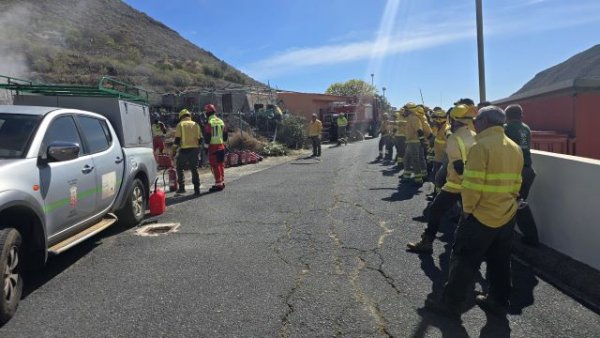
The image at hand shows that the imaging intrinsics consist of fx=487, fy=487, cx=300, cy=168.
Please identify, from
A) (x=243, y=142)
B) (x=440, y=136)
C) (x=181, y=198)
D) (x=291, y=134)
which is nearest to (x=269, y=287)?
(x=440, y=136)

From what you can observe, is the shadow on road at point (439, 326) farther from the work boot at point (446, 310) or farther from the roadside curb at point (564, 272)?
the roadside curb at point (564, 272)

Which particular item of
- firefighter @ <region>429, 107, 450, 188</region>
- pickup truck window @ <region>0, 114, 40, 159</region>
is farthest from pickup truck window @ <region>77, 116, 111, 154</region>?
firefighter @ <region>429, 107, 450, 188</region>

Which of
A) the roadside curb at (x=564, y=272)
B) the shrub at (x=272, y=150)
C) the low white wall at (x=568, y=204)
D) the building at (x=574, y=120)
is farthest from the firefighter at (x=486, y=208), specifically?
the shrub at (x=272, y=150)

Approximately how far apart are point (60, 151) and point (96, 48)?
133 ft

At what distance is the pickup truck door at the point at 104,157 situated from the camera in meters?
5.74

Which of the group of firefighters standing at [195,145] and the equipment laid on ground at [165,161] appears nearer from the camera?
the group of firefighters standing at [195,145]

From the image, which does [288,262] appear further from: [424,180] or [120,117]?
[424,180]

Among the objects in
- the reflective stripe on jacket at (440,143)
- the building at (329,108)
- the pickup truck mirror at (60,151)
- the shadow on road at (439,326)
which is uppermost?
the building at (329,108)

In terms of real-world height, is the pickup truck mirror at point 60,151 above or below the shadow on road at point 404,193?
above

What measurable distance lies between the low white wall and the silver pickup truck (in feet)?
16.8

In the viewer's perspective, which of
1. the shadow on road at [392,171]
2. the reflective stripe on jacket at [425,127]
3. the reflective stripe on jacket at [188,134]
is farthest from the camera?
the shadow on road at [392,171]

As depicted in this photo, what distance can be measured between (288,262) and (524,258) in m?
2.63

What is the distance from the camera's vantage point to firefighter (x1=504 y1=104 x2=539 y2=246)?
5.69 metres

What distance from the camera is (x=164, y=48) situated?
164ft
